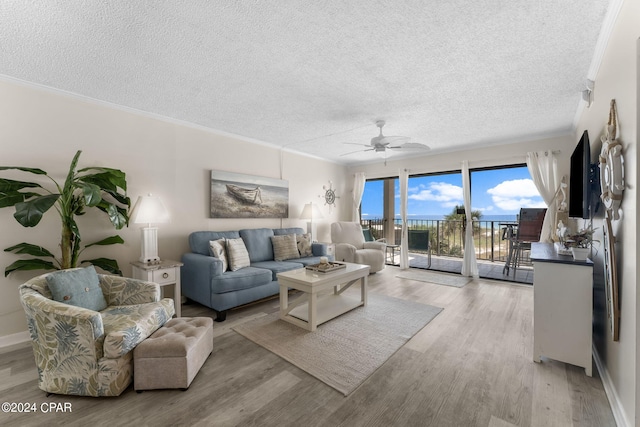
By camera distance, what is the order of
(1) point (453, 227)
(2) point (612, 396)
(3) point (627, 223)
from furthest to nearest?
(1) point (453, 227), (2) point (612, 396), (3) point (627, 223)

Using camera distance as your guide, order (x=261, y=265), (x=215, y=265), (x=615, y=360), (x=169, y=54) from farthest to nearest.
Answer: (x=261, y=265) → (x=215, y=265) → (x=169, y=54) → (x=615, y=360)

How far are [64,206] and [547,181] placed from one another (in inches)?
251

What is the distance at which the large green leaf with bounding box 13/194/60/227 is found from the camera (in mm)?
2146

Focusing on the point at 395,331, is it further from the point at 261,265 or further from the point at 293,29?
the point at 293,29

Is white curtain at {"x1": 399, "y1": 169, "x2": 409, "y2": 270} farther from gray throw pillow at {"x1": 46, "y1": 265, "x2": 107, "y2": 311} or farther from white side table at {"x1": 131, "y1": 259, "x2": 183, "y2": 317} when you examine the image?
gray throw pillow at {"x1": 46, "y1": 265, "x2": 107, "y2": 311}

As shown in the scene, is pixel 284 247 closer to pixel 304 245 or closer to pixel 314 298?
pixel 304 245

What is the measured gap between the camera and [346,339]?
2594 millimetres

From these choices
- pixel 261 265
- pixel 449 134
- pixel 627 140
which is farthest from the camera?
pixel 449 134

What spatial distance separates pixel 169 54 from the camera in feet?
7.07

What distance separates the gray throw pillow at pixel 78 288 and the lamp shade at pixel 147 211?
2.41 ft

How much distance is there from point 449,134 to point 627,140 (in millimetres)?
2979

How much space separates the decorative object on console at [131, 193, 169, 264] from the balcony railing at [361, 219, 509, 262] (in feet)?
16.8

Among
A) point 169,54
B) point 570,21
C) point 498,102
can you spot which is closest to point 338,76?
point 169,54

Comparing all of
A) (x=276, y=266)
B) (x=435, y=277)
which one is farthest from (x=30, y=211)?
(x=435, y=277)
